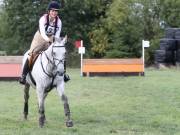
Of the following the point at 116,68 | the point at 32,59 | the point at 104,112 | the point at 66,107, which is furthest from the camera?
the point at 116,68

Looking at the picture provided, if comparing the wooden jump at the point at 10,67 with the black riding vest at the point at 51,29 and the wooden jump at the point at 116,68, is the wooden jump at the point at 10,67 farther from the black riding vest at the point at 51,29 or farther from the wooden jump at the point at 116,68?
the black riding vest at the point at 51,29

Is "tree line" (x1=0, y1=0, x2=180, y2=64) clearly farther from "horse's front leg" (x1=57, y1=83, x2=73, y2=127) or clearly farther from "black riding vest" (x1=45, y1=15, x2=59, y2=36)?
"horse's front leg" (x1=57, y1=83, x2=73, y2=127)

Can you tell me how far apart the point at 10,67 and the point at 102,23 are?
29.5 metres

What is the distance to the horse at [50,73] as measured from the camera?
9.34 meters

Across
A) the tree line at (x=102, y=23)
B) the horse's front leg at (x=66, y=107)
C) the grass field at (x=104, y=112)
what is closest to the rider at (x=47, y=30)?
the horse's front leg at (x=66, y=107)

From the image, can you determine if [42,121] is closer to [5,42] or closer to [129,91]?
[129,91]

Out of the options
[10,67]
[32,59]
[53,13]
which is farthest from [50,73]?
[10,67]

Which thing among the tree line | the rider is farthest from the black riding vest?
the tree line

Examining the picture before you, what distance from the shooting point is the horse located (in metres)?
9.34

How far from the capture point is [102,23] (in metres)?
51.8

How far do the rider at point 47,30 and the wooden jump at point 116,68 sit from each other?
1611 cm

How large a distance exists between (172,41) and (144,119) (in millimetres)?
25076

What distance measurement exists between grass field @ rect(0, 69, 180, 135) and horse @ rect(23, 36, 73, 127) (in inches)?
14.4

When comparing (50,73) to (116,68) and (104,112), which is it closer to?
(104,112)
